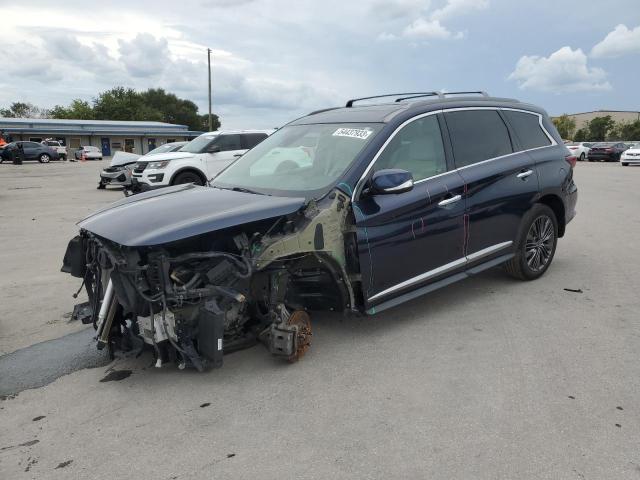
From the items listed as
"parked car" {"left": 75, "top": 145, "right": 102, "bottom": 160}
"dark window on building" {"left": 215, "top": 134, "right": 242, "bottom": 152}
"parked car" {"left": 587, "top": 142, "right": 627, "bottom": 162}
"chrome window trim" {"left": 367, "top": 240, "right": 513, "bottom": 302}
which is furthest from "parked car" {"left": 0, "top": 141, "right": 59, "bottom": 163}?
"parked car" {"left": 587, "top": 142, "right": 627, "bottom": 162}

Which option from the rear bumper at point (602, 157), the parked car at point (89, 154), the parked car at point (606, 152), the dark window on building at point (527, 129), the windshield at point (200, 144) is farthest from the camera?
the parked car at point (89, 154)

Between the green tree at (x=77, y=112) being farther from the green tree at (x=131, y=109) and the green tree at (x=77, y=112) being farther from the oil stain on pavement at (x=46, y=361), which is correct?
the oil stain on pavement at (x=46, y=361)

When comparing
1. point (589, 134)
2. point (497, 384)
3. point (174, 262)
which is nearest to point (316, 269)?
point (174, 262)

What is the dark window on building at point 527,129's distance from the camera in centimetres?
536

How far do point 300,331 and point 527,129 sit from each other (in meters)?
3.45

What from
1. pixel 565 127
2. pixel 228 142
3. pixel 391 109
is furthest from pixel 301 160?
pixel 565 127

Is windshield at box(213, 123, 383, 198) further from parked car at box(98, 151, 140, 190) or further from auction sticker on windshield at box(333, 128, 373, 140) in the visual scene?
parked car at box(98, 151, 140, 190)

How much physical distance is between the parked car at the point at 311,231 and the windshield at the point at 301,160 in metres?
0.02

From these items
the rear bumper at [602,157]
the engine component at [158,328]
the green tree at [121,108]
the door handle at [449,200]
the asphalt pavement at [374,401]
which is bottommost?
the asphalt pavement at [374,401]

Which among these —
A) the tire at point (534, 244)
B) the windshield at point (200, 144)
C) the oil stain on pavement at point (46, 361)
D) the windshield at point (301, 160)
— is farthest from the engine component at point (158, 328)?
the windshield at point (200, 144)

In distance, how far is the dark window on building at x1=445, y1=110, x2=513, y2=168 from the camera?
4.68 m

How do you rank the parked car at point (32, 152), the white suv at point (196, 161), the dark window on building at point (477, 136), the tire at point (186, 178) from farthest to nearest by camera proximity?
the parked car at point (32, 152) < the tire at point (186, 178) < the white suv at point (196, 161) < the dark window on building at point (477, 136)

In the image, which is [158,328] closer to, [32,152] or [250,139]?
[250,139]

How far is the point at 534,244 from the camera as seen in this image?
5488 mm
